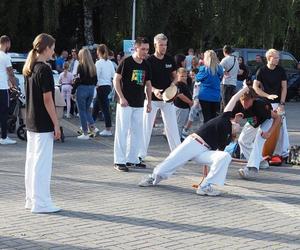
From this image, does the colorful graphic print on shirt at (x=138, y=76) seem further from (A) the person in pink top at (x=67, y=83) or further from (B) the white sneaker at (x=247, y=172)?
(A) the person in pink top at (x=67, y=83)

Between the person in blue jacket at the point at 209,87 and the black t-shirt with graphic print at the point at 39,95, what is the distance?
5.18 metres

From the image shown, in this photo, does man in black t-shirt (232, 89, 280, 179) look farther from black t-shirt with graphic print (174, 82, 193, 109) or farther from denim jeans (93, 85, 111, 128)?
denim jeans (93, 85, 111, 128)

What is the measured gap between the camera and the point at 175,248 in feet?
18.6

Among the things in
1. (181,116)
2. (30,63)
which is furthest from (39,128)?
(181,116)

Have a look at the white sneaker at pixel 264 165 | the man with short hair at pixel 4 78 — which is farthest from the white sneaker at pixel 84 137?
the white sneaker at pixel 264 165

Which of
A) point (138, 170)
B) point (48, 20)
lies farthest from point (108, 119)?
point (48, 20)

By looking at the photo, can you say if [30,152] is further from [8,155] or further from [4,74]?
[4,74]

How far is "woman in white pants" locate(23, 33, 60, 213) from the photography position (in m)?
6.66

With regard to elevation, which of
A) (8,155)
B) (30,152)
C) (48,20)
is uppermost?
(48,20)

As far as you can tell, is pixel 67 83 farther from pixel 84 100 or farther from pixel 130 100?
pixel 130 100

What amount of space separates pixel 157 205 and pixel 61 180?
6.08 feet

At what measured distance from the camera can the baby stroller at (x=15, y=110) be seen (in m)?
12.3

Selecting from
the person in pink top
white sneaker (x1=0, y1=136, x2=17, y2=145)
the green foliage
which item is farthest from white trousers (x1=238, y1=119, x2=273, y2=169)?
the green foliage

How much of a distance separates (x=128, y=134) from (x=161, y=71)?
1217mm
